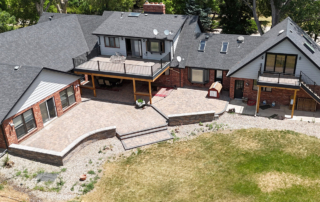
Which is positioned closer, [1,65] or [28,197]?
[28,197]

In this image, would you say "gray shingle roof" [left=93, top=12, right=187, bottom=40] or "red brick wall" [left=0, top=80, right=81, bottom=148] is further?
"gray shingle roof" [left=93, top=12, right=187, bottom=40]

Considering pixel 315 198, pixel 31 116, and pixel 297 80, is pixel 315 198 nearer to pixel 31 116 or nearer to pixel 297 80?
pixel 297 80

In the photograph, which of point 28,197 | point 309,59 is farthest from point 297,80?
point 28,197

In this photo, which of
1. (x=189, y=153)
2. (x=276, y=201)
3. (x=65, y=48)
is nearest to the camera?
(x=276, y=201)

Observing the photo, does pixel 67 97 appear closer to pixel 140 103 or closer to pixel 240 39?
pixel 140 103

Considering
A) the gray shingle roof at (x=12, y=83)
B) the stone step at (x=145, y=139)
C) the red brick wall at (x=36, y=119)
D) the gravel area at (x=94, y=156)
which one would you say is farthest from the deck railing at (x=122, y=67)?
the gray shingle roof at (x=12, y=83)

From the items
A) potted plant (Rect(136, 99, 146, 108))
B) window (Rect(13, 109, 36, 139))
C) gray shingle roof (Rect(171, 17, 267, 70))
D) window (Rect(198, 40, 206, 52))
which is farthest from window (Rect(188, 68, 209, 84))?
window (Rect(13, 109, 36, 139))

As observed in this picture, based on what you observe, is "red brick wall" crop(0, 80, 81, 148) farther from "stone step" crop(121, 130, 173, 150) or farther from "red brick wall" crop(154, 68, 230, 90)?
"red brick wall" crop(154, 68, 230, 90)
